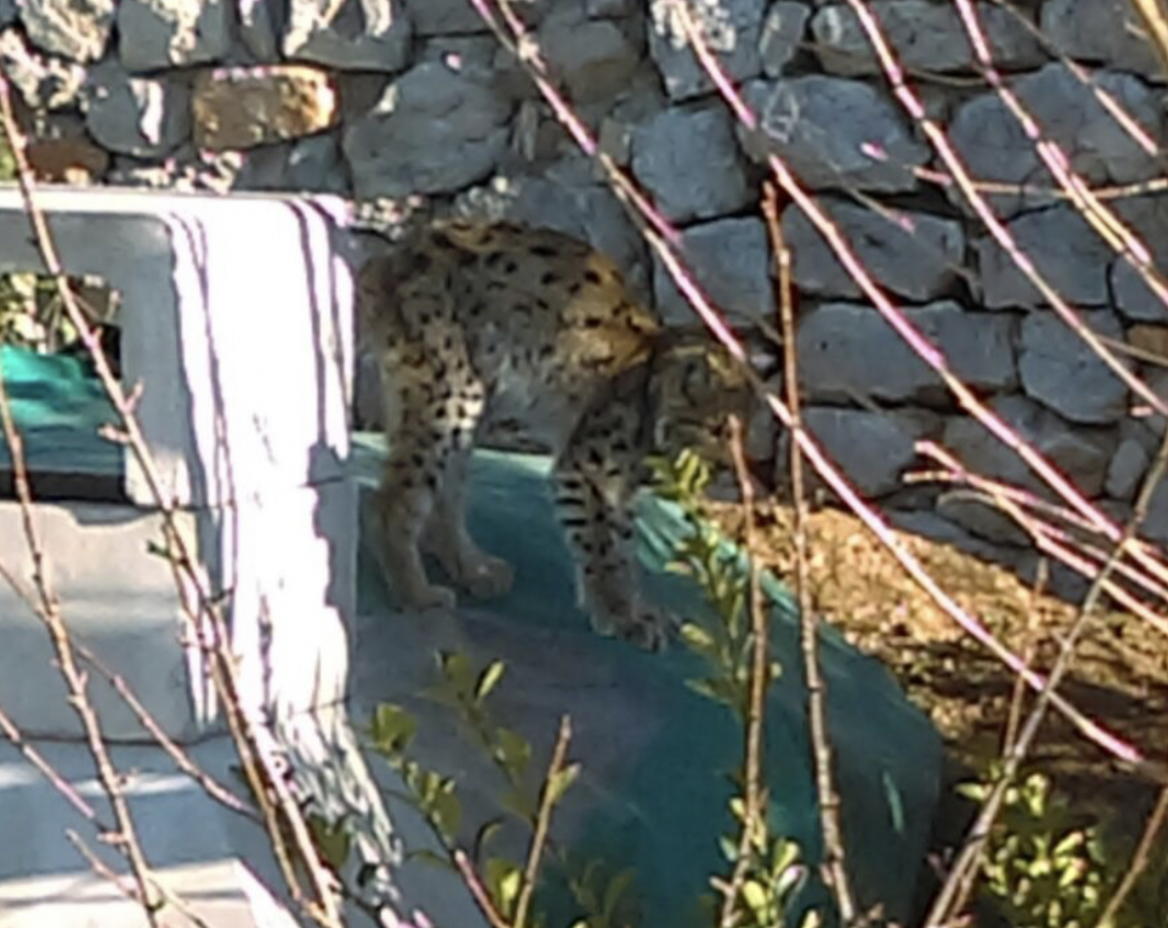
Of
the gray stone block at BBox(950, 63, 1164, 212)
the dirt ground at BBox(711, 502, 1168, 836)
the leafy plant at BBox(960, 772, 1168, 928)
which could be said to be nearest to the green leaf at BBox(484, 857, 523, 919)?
the leafy plant at BBox(960, 772, 1168, 928)

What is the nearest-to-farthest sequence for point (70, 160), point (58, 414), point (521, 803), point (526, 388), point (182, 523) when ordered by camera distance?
point (521, 803) < point (182, 523) < point (58, 414) < point (526, 388) < point (70, 160)

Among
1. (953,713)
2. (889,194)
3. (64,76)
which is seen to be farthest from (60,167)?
(953,713)

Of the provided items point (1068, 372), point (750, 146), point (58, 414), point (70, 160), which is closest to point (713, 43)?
point (750, 146)

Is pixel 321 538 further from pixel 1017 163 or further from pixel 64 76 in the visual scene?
pixel 64 76

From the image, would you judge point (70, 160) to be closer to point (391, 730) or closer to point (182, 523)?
point (182, 523)

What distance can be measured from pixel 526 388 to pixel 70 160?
2210 mm

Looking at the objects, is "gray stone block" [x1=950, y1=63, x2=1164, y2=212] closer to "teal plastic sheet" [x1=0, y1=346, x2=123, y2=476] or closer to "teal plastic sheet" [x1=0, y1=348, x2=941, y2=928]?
"teal plastic sheet" [x1=0, y1=348, x2=941, y2=928]

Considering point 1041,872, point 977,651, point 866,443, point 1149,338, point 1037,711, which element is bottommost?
point 977,651

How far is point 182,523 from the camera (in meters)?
2.65

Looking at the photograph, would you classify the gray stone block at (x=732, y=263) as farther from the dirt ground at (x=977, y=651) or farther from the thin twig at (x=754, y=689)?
the thin twig at (x=754, y=689)

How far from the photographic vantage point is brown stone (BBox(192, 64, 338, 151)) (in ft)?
19.9

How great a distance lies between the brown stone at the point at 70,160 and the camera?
628cm

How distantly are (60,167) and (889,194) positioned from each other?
2102 millimetres

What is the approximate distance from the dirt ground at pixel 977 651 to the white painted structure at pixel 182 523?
182 centimetres
